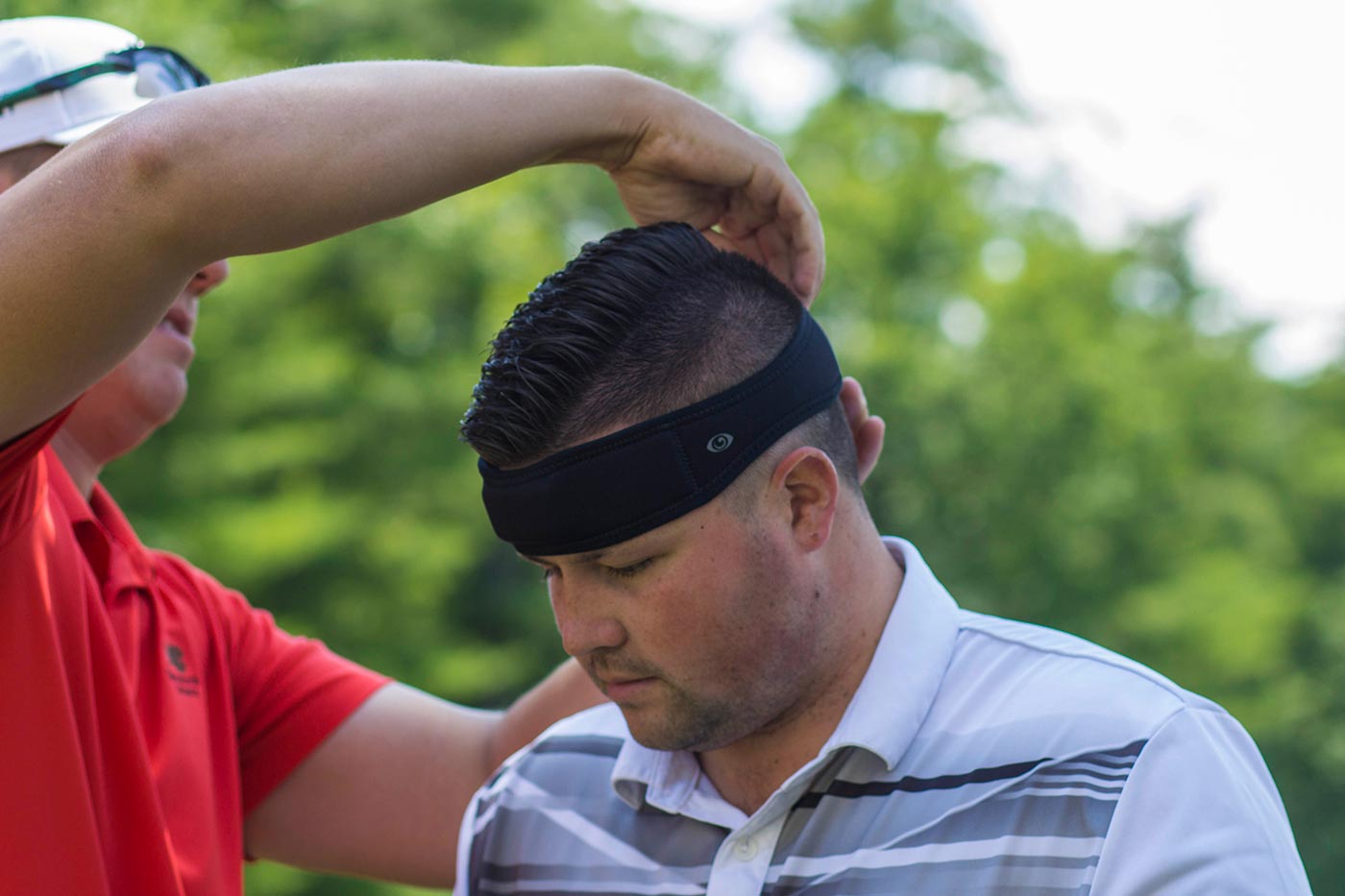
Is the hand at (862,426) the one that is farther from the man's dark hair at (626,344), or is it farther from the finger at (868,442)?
the man's dark hair at (626,344)

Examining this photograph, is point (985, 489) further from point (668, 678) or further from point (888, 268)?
point (668, 678)

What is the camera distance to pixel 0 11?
9719 mm

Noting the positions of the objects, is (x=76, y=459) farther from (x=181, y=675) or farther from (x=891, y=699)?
(x=891, y=699)

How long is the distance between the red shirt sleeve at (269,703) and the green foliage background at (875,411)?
8.39 meters

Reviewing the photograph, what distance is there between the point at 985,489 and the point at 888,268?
10.5ft

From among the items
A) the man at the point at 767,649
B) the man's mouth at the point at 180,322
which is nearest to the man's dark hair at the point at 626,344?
the man at the point at 767,649

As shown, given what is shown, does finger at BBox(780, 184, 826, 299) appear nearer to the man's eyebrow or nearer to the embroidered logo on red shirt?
the man's eyebrow

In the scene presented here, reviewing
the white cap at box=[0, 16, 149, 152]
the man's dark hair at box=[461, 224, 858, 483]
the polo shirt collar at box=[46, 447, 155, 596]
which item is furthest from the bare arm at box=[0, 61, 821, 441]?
the polo shirt collar at box=[46, 447, 155, 596]

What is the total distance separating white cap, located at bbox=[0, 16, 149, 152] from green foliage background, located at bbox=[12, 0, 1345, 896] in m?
8.32

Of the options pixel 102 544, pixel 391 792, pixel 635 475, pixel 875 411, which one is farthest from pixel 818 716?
pixel 875 411

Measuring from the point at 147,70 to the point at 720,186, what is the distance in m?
1.04

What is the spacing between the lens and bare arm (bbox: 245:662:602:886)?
116 inches

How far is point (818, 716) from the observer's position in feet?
7.56

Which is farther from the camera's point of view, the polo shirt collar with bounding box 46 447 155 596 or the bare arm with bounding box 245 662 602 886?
the bare arm with bounding box 245 662 602 886
